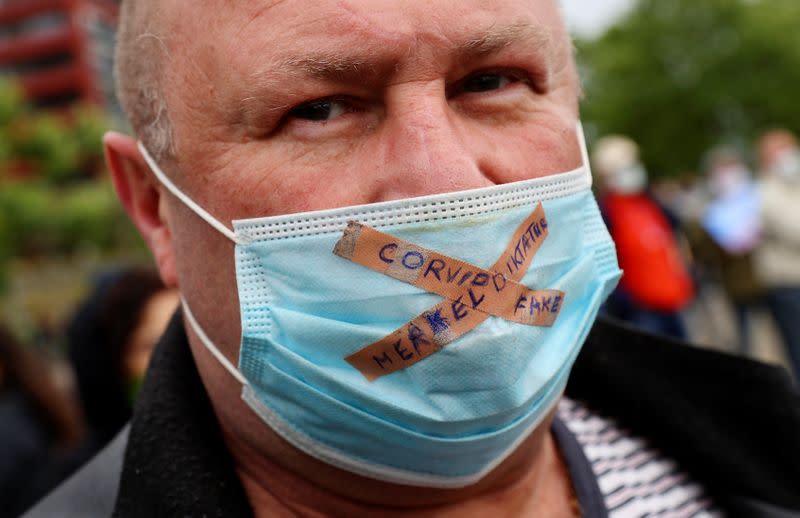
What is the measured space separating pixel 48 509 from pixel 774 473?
5.87ft

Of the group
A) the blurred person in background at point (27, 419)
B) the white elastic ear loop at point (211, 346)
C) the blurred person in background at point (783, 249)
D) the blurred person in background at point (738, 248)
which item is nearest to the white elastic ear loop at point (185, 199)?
the white elastic ear loop at point (211, 346)

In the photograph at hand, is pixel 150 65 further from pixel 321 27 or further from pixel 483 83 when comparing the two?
pixel 483 83

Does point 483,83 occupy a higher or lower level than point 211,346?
higher

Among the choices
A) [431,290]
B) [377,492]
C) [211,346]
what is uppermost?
[431,290]

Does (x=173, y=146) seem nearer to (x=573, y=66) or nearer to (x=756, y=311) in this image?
(x=573, y=66)

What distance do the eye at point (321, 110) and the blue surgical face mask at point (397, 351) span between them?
215 mm

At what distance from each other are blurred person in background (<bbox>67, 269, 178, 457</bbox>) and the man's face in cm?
223

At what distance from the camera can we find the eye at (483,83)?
63.7 inches

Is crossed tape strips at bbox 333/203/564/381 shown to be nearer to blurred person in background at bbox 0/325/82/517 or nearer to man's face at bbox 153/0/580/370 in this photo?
man's face at bbox 153/0/580/370

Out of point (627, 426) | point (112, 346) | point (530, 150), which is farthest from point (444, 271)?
point (112, 346)

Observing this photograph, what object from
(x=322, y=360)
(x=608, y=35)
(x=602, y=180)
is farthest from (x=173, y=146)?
(x=608, y=35)

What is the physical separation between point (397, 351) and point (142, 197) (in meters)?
0.78

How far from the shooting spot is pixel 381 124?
1.54m

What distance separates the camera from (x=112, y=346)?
3.70 metres
